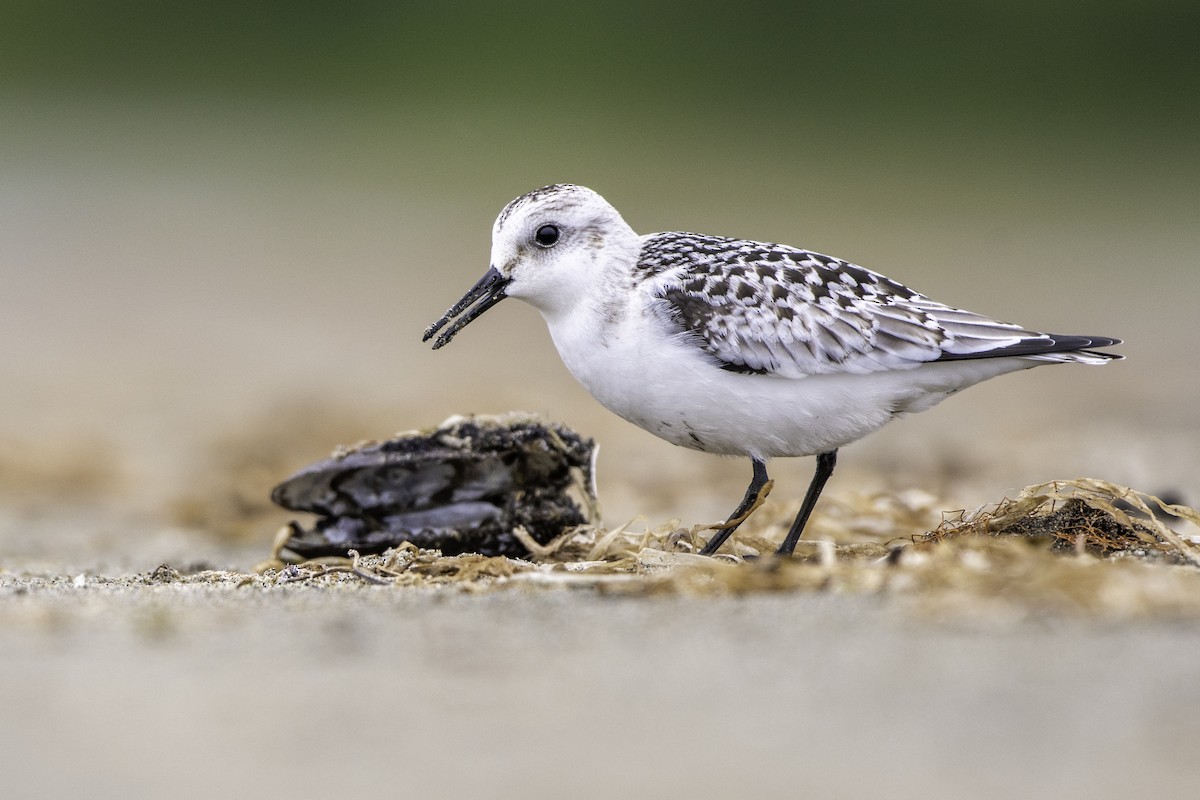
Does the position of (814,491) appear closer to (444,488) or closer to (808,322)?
(808,322)

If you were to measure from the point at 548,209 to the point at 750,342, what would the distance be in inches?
34.8

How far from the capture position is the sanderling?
171 inches

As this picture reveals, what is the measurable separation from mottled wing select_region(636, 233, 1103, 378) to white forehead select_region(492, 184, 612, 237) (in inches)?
13.1

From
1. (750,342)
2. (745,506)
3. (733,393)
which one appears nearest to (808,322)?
(750,342)

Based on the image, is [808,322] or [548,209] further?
[548,209]

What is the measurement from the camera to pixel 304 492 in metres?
4.80

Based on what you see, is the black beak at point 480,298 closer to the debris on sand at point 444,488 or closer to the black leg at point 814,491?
the debris on sand at point 444,488

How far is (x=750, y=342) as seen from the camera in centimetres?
436

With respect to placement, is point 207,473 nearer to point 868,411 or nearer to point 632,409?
point 632,409

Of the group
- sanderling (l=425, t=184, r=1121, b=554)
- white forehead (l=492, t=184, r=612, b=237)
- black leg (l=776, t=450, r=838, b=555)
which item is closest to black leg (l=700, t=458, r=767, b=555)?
sanderling (l=425, t=184, r=1121, b=554)

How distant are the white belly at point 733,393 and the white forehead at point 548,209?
0.42 metres

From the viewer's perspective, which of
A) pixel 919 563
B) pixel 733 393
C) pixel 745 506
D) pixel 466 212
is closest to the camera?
pixel 919 563

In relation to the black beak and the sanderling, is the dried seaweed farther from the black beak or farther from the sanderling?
the black beak

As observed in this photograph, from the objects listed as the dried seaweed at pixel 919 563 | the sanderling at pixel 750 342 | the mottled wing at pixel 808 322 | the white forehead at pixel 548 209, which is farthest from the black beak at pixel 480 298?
the dried seaweed at pixel 919 563
